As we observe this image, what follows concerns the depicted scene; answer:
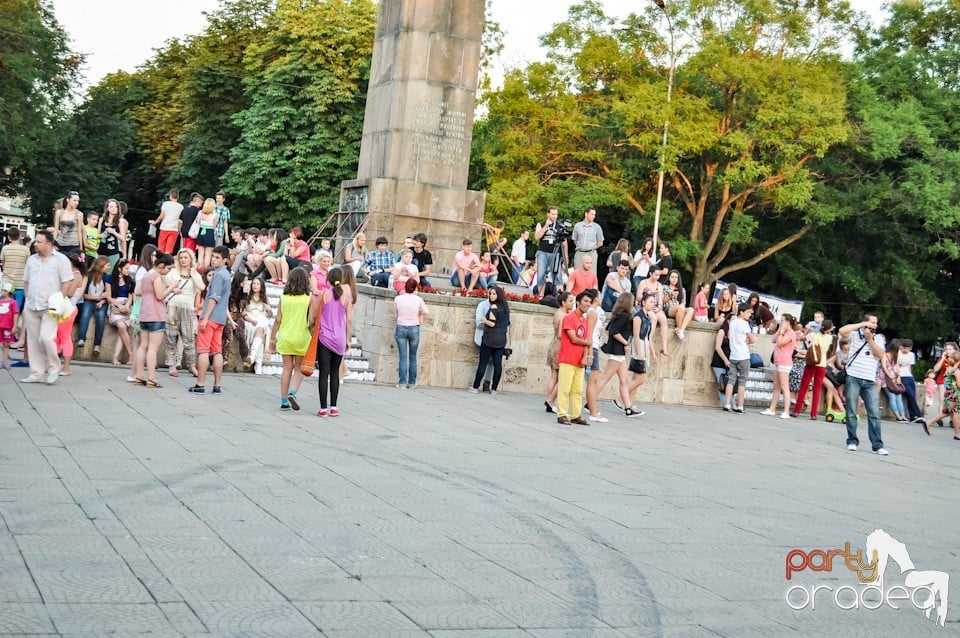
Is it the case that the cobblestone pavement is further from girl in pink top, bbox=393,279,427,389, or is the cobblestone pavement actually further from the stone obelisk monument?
the stone obelisk monument

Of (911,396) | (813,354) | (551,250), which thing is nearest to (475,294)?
(551,250)

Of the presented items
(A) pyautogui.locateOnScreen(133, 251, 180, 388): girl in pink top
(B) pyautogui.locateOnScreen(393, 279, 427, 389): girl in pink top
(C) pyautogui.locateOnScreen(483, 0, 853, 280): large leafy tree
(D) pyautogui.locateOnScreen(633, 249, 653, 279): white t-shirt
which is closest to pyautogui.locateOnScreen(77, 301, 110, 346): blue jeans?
(A) pyautogui.locateOnScreen(133, 251, 180, 388): girl in pink top

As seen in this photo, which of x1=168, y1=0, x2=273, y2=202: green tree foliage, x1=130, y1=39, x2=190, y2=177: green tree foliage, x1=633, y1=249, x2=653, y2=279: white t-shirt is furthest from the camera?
x1=130, y1=39, x2=190, y2=177: green tree foliage

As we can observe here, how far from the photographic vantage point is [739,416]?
1972cm

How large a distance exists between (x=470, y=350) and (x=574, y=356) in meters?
4.61

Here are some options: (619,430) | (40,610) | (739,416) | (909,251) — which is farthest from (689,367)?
(909,251)

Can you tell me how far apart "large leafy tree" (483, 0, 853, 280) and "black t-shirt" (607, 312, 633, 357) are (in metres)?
23.5

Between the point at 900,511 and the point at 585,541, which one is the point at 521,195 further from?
the point at 585,541

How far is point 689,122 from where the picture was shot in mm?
38656

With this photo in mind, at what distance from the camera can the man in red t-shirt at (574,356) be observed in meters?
14.4

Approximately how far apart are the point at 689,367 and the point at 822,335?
2.51 meters

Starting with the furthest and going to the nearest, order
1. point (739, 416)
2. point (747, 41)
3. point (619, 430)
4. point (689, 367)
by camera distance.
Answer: point (747, 41)
point (689, 367)
point (739, 416)
point (619, 430)

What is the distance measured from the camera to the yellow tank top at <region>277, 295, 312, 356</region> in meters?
13.3

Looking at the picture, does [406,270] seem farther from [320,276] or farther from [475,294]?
[320,276]
